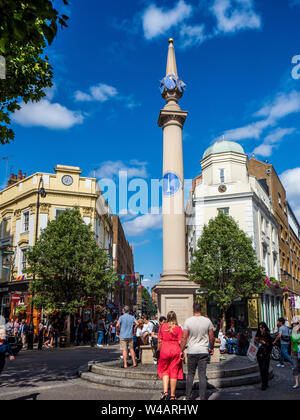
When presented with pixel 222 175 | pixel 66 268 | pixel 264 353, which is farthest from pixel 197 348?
pixel 222 175

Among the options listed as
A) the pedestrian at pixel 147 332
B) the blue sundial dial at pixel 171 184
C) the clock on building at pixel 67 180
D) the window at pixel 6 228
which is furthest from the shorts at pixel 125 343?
the window at pixel 6 228

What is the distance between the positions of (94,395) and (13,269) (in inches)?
999

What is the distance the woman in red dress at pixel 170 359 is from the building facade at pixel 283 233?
3242 centimetres

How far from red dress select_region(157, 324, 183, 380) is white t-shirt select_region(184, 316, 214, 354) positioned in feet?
0.79

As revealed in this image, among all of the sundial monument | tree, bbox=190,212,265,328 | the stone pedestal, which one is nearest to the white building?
tree, bbox=190,212,265,328

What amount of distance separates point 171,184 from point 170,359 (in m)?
7.48

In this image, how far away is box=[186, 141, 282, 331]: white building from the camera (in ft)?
101

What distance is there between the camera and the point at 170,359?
22.9 ft

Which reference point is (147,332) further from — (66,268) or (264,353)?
(66,268)

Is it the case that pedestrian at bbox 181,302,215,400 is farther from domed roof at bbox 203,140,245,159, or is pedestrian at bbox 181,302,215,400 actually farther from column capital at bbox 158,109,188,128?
domed roof at bbox 203,140,245,159

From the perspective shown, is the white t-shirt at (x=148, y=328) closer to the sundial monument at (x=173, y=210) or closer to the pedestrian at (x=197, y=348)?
the sundial monument at (x=173, y=210)

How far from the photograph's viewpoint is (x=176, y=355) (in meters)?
6.99

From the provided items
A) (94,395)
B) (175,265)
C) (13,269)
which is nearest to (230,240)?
(175,265)
